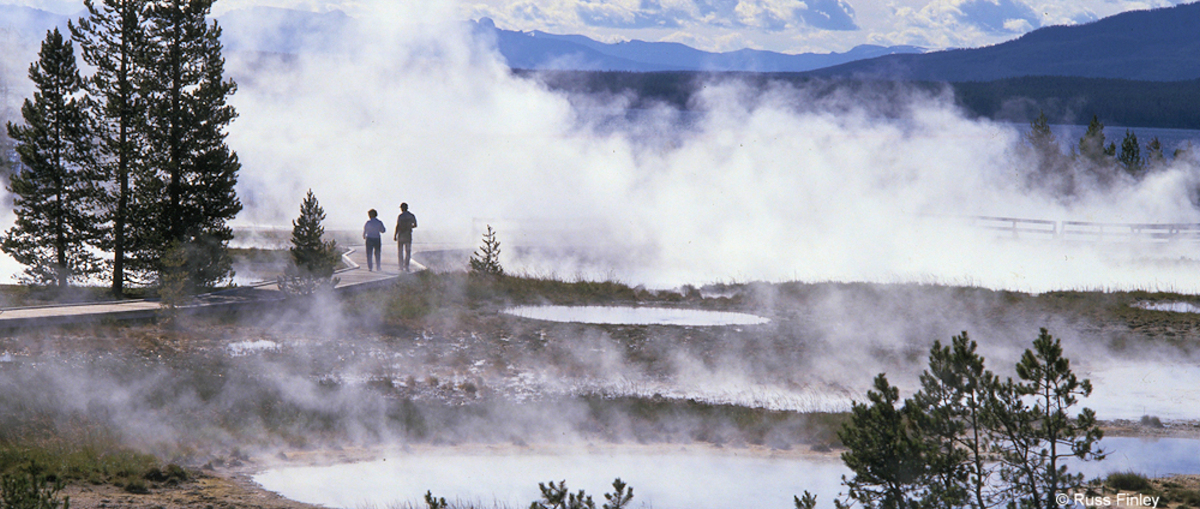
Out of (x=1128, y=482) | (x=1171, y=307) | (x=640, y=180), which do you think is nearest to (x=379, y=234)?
(x=1128, y=482)

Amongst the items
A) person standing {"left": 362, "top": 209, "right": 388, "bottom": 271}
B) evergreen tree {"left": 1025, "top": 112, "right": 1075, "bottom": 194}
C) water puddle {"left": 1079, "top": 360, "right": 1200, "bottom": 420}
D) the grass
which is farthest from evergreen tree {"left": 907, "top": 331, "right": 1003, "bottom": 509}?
evergreen tree {"left": 1025, "top": 112, "right": 1075, "bottom": 194}

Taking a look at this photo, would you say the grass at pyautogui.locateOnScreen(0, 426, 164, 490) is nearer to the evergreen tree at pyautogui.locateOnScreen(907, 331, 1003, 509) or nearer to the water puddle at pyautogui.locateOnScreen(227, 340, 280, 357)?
the water puddle at pyautogui.locateOnScreen(227, 340, 280, 357)

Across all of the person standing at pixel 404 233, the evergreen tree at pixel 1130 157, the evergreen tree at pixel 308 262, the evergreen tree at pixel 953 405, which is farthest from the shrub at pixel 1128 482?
the evergreen tree at pixel 1130 157

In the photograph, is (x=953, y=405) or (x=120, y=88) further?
(x=120, y=88)

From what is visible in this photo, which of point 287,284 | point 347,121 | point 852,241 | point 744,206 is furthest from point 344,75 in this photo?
point 287,284

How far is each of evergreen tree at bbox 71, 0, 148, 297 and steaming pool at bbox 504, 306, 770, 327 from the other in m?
10.4

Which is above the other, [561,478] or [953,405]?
[953,405]

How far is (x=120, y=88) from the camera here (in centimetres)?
2512

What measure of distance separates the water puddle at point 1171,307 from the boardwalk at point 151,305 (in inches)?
761

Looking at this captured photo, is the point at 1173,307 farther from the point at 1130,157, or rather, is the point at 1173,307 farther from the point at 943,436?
the point at 1130,157

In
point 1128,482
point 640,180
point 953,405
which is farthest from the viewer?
point 640,180

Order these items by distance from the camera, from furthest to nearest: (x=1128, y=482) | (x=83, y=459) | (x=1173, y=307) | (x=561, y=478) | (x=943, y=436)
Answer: (x=1173, y=307) → (x=561, y=478) → (x=1128, y=482) → (x=83, y=459) → (x=943, y=436)

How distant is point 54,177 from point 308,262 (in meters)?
9.47

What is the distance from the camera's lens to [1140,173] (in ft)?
208
